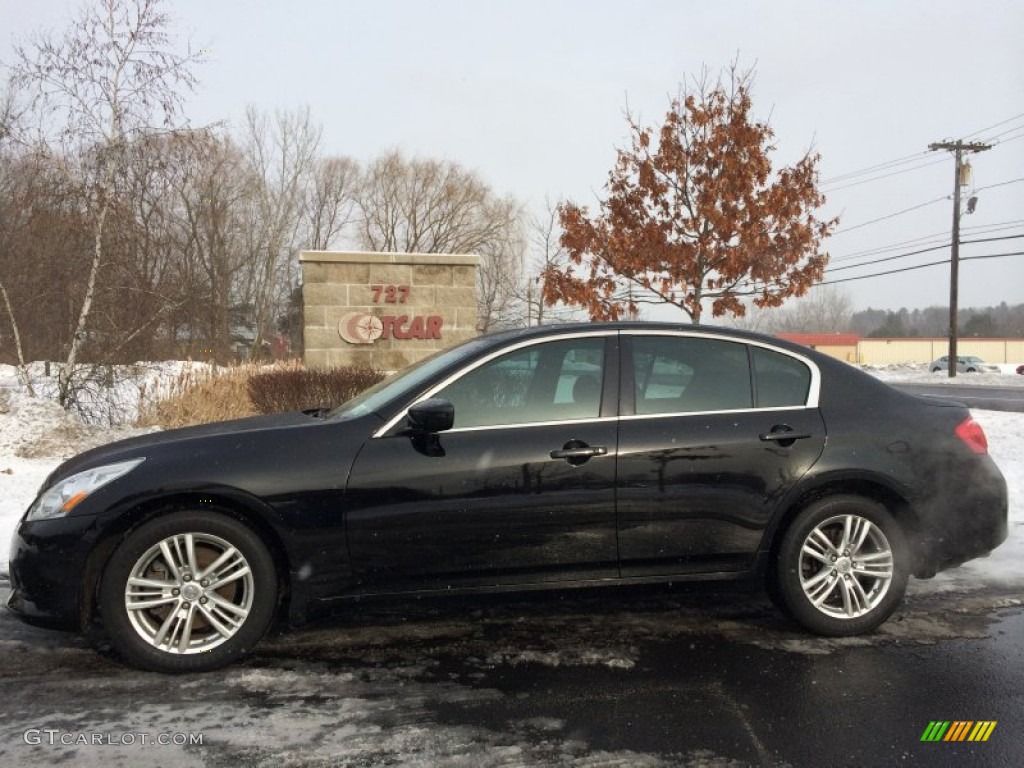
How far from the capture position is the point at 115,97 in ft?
32.3

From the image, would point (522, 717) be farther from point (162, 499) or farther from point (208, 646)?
point (162, 499)

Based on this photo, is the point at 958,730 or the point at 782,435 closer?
the point at 958,730

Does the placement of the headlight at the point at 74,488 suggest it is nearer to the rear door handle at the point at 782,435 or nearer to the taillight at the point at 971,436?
the rear door handle at the point at 782,435

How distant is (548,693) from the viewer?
10.4 feet

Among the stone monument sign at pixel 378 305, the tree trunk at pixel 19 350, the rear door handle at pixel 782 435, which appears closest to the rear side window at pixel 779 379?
the rear door handle at pixel 782 435

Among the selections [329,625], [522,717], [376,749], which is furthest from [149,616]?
[522,717]

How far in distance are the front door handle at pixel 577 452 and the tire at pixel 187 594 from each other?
4.55 feet

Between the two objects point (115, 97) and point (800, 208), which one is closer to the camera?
point (115, 97)

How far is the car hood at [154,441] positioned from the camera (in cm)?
354

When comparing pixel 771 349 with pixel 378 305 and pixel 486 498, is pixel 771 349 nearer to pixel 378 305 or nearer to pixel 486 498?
pixel 486 498

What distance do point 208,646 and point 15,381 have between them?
9706mm

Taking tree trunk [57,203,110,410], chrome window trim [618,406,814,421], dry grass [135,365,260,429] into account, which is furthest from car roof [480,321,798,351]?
tree trunk [57,203,110,410]

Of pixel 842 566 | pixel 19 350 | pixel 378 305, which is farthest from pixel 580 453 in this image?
pixel 378 305

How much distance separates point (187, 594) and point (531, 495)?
1553 mm
